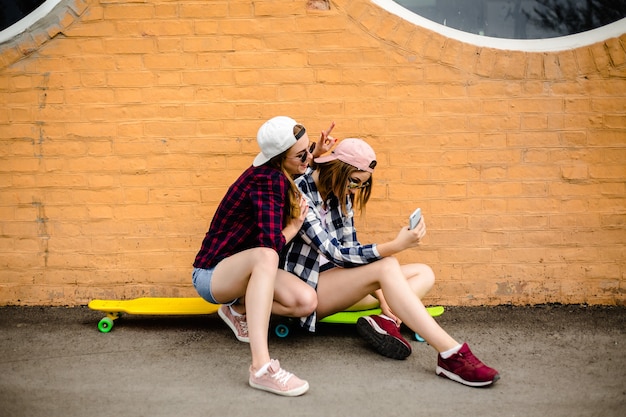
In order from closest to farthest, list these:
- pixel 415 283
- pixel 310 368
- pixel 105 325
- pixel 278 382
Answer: pixel 278 382 → pixel 310 368 → pixel 415 283 → pixel 105 325

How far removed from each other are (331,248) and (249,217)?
48 centimetres

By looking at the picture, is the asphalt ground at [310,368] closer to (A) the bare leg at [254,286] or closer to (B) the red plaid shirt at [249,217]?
(A) the bare leg at [254,286]

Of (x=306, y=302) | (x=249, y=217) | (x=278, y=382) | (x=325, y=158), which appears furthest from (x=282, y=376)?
(x=325, y=158)

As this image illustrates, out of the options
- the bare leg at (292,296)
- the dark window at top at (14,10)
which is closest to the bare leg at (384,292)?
the bare leg at (292,296)

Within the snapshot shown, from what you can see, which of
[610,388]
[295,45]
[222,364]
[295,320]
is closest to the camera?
[610,388]

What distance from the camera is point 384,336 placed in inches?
147

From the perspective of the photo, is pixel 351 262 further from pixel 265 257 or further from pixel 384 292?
pixel 265 257

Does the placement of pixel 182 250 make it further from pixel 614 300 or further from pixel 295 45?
pixel 614 300

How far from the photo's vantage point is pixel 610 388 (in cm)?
331

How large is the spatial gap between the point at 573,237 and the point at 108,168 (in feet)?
10.3

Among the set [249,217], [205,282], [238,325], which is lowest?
[238,325]

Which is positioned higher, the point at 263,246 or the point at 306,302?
the point at 263,246

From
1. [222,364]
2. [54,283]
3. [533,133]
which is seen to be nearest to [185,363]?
[222,364]

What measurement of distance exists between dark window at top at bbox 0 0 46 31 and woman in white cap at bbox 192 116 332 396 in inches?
82.7
